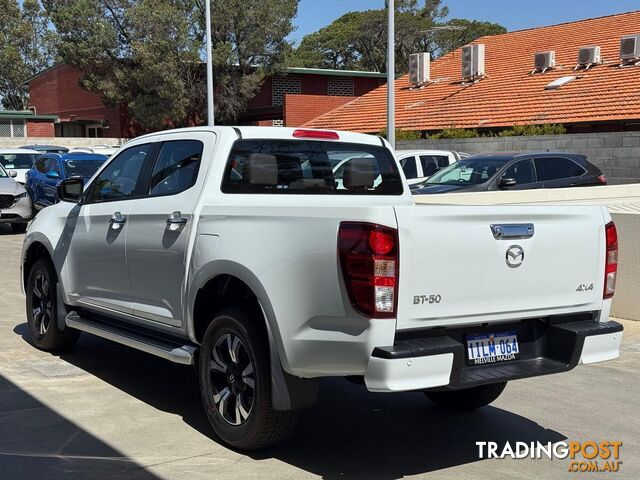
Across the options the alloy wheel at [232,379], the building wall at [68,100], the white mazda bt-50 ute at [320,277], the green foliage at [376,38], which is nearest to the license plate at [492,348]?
the white mazda bt-50 ute at [320,277]

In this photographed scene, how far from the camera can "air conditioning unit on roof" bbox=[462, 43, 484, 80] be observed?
31.2 meters

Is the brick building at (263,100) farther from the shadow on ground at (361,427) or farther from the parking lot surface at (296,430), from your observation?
the shadow on ground at (361,427)

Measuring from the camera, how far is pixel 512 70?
31.0 meters

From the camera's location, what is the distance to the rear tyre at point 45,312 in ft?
24.4

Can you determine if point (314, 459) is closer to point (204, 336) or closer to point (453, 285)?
point (204, 336)

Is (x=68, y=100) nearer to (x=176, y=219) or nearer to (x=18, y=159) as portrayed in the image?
(x=18, y=159)

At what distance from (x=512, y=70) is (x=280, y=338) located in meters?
28.2


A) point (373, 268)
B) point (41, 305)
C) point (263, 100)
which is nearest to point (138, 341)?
point (41, 305)

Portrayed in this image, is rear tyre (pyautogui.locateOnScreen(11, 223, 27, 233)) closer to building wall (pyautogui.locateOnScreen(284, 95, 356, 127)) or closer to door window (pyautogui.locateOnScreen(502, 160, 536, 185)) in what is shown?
door window (pyautogui.locateOnScreen(502, 160, 536, 185))

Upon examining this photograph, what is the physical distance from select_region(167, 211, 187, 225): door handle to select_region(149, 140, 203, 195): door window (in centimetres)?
23

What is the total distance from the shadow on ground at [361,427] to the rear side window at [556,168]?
1027cm

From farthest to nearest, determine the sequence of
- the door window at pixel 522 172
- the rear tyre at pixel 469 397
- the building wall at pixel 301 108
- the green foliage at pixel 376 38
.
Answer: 1. the green foliage at pixel 376 38
2. the building wall at pixel 301 108
3. the door window at pixel 522 172
4. the rear tyre at pixel 469 397

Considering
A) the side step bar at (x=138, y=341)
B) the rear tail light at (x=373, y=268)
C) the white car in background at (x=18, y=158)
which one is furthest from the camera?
the white car in background at (x=18, y=158)

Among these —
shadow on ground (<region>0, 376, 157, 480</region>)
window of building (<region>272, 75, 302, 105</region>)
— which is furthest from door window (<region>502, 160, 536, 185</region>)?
window of building (<region>272, 75, 302, 105</region>)
